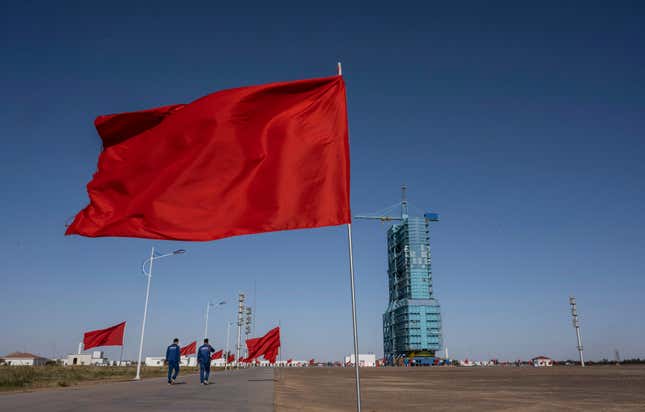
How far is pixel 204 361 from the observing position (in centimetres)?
2108

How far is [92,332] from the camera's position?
111 ft

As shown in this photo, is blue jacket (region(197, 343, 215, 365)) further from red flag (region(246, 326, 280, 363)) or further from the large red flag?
the large red flag

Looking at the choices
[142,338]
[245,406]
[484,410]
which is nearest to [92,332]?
[142,338]

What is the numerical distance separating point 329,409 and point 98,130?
287 inches

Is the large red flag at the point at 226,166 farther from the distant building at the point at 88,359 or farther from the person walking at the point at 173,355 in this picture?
the distant building at the point at 88,359

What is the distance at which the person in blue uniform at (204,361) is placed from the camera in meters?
20.6

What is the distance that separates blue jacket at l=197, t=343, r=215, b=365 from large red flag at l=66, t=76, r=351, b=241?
15789mm

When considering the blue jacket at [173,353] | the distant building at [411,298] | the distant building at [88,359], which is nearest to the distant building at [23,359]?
the distant building at [88,359]

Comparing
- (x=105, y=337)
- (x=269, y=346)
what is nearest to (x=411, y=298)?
(x=269, y=346)

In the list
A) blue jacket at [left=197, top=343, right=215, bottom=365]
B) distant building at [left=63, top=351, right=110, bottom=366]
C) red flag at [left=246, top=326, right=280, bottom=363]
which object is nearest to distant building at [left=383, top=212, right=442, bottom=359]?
distant building at [left=63, top=351, right=110, bottom=366]

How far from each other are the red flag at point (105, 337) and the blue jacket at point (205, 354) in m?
14.1

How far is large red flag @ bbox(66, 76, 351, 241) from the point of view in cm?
678

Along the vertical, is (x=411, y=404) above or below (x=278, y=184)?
below

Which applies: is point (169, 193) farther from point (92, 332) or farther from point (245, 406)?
point (92, 332)
